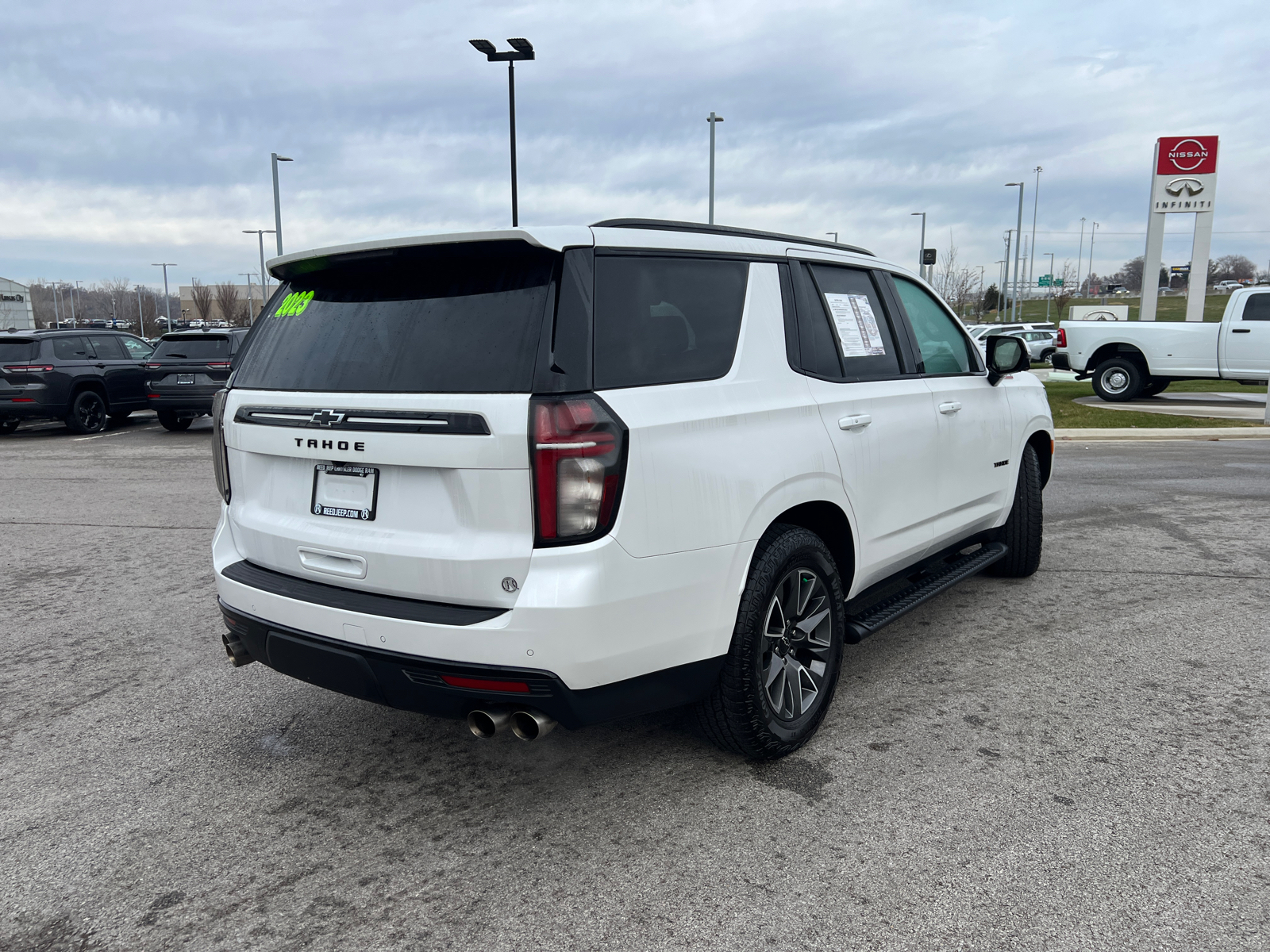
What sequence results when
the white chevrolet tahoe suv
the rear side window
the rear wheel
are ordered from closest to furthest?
the white chevrolet tahoe suv
the rear side window
the rear wheel

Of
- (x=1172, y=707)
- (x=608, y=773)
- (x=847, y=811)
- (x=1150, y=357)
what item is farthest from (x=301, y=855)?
(x=1150, y=357)

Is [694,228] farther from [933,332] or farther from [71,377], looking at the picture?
[71,377]

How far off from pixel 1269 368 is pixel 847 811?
1842 centimetres

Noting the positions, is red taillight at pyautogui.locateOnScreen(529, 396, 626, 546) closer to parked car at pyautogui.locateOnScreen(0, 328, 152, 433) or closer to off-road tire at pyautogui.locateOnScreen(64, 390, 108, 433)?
parked car at pyautogui.locateOnScreen(0, 328, 152, 433)

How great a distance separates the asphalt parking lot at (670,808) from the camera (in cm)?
251

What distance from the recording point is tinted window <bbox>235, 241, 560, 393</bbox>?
107 inches

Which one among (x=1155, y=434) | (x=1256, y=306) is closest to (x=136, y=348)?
(x=1155, y=434)

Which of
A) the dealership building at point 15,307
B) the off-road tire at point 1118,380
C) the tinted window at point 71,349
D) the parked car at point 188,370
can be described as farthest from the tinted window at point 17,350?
the dealership building at point 15,307

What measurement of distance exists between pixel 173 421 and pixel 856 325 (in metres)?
14.8

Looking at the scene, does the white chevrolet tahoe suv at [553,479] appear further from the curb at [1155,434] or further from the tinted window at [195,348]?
the tinted window at [195,348]

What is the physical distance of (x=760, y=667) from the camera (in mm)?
3145

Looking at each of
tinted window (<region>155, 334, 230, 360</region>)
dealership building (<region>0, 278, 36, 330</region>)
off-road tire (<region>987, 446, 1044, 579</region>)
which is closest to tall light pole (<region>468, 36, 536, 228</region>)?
tinted window (<region>155, 334, 230, 360</region>)

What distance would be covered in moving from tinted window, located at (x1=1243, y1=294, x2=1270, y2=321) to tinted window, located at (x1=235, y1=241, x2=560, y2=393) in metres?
19.3

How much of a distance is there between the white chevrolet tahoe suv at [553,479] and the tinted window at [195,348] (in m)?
12.9
